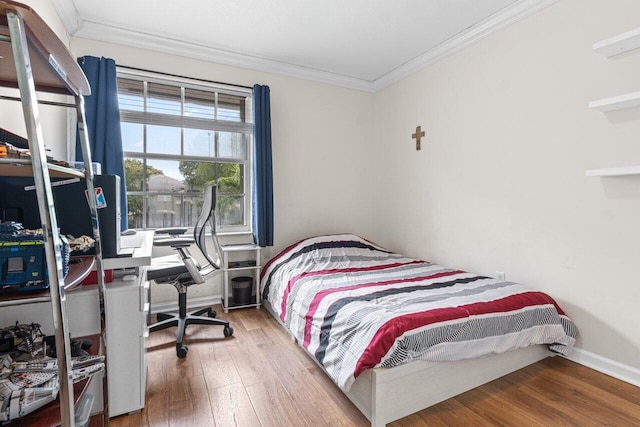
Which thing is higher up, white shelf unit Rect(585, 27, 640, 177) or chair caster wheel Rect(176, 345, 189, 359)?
white shelf unit Rect(585, 27, 640, 177)

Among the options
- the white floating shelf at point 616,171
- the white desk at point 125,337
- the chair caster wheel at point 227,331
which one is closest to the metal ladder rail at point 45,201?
the white desk at point 125,337

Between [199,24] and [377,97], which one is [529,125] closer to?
[377,97]

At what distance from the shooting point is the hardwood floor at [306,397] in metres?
1.65

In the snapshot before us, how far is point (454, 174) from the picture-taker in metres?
3.09

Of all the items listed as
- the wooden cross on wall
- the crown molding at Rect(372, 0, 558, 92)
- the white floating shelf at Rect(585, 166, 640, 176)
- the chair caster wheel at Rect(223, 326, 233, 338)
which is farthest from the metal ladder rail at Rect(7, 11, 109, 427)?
the wooden cross on wall

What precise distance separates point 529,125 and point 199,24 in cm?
279

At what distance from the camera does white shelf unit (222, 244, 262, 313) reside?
3176 millimetres

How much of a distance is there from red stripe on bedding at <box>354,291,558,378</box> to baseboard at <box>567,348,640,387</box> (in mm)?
427

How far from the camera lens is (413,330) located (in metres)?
1.67

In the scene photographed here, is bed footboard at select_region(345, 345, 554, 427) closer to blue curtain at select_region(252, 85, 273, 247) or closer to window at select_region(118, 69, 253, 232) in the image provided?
blue curtain at select_region(252, 85, 273, 247)

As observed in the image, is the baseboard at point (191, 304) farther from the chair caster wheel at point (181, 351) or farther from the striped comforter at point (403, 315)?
the chair caster wheel at point (181, 351)

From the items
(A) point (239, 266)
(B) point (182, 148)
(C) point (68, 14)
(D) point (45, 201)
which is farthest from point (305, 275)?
(C) point (68, 14)

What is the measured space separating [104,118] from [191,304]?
186cm

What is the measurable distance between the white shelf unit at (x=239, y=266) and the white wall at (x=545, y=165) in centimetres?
177
